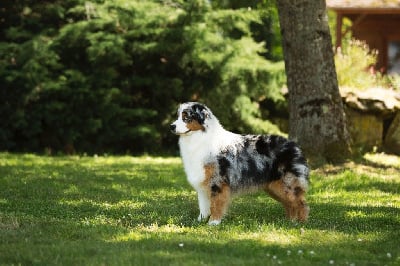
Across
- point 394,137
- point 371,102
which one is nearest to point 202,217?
point 371,102

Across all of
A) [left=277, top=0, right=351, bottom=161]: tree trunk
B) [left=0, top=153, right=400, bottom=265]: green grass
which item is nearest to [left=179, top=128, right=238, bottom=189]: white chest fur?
[left=0, top=153, right=400, bottom=265]: green grass

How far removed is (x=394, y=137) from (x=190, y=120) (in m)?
9.94

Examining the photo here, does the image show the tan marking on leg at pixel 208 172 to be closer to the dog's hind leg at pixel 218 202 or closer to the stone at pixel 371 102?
the dog's hind leg at pixel 218 202

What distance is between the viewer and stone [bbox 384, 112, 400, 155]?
1582 centimetres

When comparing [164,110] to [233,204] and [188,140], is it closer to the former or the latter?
[233,204]

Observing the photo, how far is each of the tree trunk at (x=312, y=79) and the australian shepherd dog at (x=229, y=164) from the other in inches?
195

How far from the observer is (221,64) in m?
16.4

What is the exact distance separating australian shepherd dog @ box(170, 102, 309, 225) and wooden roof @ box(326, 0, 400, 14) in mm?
15607

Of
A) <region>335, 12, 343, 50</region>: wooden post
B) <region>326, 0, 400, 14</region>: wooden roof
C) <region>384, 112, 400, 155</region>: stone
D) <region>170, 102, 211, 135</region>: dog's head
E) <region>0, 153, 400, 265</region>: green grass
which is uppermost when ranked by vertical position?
<region>326, 0, 400, 14</region>: wooden roof

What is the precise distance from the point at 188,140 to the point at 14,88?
33.3ft

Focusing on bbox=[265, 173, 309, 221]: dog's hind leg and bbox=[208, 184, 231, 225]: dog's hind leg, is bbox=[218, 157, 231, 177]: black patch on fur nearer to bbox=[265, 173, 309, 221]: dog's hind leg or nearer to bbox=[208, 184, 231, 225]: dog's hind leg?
bbox=[208, 184, 231, 225]: dog's hind leg

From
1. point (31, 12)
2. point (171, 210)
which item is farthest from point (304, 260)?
point (31, 12)

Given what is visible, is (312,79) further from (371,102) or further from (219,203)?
(219,203)

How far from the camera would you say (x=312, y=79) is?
12406 mm
